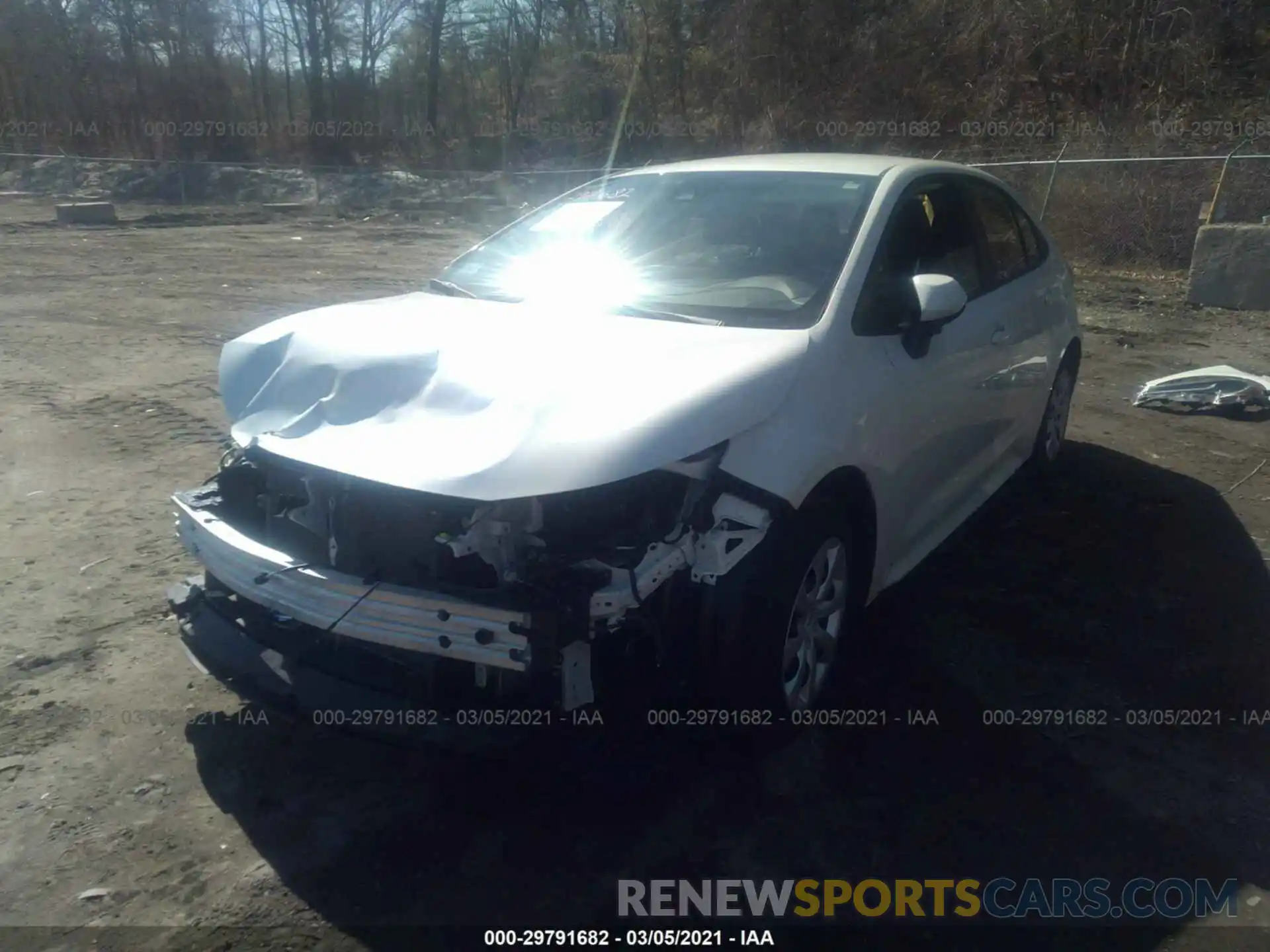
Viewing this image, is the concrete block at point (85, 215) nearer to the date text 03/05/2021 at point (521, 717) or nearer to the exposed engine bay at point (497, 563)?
the exposed engine bay at point (497, 563)

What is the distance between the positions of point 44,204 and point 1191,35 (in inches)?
938

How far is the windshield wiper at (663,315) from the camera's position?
11.6 ft

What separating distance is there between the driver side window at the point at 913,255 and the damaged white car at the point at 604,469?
1cm

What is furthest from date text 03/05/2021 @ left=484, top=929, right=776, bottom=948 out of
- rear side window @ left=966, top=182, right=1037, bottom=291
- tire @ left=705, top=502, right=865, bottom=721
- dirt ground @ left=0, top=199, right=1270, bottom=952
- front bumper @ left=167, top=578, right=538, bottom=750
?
rear side window @ left=966, top=182, right=1037, bottom=291

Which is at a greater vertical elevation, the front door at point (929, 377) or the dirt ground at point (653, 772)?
the front door at point (929, 377)

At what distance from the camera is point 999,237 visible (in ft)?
16.2

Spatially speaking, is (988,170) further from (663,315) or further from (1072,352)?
(663,315)

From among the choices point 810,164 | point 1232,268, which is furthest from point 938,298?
point 1232,268

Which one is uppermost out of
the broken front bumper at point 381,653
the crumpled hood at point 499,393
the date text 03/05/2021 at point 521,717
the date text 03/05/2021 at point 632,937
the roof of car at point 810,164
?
the roof of car at point 810,164

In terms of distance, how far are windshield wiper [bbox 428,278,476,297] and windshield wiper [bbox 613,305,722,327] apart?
0.76 meters

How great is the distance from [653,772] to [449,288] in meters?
2.18

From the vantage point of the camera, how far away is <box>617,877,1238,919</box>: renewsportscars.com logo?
2.70 m

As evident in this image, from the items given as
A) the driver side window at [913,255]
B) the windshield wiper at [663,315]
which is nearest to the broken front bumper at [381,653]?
the windshield wiper at [663,315]

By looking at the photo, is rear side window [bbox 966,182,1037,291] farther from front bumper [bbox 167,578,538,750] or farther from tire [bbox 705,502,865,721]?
front bumper [bbox 167,578,538,750]
